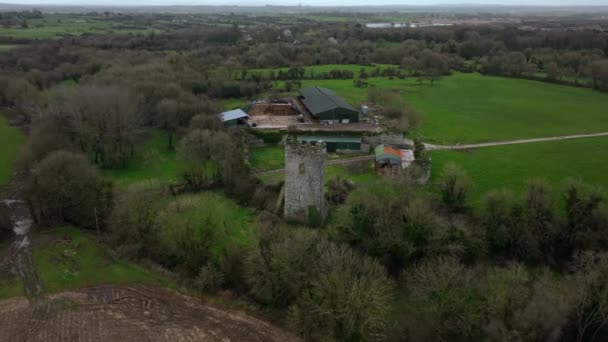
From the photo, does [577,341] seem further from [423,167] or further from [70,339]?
[70,339]

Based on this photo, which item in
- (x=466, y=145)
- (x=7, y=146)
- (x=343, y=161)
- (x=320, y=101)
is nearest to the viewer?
(x=343, y=161)

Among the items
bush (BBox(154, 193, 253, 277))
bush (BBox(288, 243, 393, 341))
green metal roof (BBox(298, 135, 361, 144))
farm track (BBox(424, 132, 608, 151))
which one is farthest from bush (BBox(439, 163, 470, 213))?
green metal roof (BBox(298, 135, 361, 144))

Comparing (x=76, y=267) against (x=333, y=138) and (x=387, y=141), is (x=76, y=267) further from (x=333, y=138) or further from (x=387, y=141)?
(x=387, y=141)

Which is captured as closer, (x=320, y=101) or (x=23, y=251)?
(x=23, y=251)

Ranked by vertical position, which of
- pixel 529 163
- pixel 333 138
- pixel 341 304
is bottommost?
pixel 341 304

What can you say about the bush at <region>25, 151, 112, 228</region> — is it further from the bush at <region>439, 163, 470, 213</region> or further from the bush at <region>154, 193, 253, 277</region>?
the bush at <region>439, 163, 470, 213</region>

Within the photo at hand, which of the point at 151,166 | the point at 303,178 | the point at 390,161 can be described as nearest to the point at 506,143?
the point at 390,161
